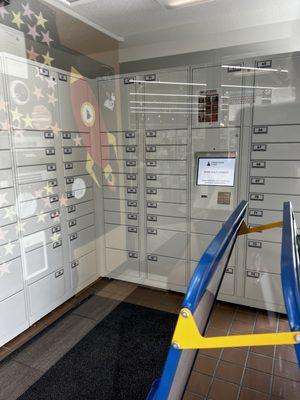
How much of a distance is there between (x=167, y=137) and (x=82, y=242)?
119cm

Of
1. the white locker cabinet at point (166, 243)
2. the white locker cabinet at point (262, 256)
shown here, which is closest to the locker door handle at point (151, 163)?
the white locker cabinet at point (166, 243)

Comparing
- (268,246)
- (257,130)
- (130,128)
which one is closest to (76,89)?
(130,128)

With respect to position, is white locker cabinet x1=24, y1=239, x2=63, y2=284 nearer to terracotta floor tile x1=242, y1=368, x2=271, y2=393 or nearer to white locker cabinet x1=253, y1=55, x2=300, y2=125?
terracotta floor tile x1=242, y1=368, x2=271, y2=393

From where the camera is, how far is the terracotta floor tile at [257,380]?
171cm

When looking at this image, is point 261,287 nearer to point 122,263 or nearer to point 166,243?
point 166,243

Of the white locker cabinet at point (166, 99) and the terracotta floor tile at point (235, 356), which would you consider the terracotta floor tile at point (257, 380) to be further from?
the white locker cabinet at point (166, 99)

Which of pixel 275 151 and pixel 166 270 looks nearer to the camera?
pixel 275 151

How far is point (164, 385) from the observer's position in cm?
59

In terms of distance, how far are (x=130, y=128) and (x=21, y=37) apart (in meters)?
1.02

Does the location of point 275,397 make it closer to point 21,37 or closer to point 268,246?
point 268,246

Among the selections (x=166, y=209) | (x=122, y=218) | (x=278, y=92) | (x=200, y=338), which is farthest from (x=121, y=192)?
(x=200, y=338)

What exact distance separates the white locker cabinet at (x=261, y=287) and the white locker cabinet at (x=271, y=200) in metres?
0.51

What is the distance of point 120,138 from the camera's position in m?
2.67

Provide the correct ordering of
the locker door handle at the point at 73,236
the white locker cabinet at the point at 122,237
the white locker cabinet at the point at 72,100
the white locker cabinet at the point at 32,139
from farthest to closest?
1. the white locker cabinet at the point at 122,237
2. the locker door handle at the point at 73,236
3. the white locker cabinet at the point at 72,100
4. the white locker cabinet at the point at 32,139
